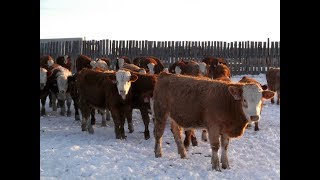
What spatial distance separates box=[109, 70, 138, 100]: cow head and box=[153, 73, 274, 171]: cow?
1.38 meters

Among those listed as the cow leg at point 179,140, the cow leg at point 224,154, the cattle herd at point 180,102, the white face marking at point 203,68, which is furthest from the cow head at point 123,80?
the white face marking at point 203,68

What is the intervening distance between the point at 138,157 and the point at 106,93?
248 cm

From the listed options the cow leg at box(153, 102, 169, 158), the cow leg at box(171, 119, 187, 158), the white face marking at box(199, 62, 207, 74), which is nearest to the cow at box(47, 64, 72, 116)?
the cow leg at box(153, 102, 169, 158)

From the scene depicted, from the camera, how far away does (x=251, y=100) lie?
21.3ft

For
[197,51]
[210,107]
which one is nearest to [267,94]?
[210,107]

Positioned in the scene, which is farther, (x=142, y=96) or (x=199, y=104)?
(x=142, y=96)

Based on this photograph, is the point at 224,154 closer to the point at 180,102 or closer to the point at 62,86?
the point at 180,102

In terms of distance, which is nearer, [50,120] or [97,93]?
[97,93]

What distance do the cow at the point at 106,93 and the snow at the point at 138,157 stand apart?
0.43 m

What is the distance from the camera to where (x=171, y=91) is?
7961 mm

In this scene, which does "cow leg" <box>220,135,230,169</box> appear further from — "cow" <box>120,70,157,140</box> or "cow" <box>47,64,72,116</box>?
"cow" <box>47,64,72,116</box>
